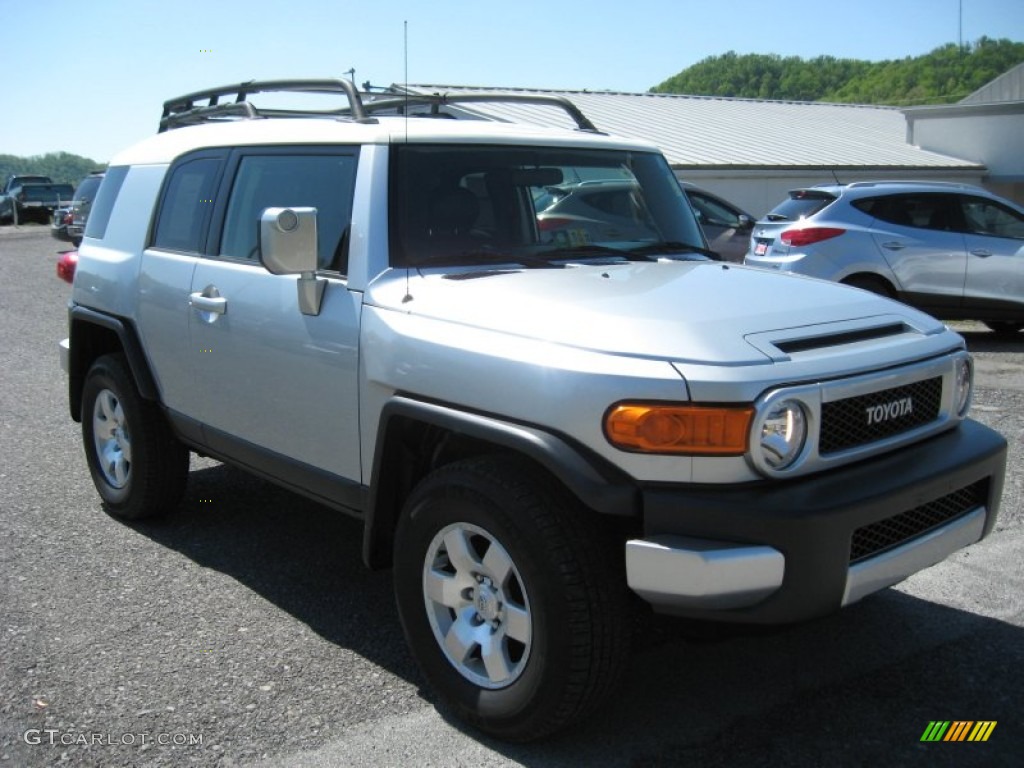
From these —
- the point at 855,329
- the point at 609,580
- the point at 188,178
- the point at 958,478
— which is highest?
the point at 188,178

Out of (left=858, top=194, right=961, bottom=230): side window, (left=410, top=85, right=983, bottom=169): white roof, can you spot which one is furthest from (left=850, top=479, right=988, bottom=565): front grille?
(left=410, top=85, right=983, bottom=169): white roof

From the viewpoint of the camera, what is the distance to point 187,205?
16.5 ft

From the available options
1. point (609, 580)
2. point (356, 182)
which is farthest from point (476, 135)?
point (609, 580)

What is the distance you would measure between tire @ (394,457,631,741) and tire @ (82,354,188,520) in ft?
7.13

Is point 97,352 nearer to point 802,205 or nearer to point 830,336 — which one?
point 830,336

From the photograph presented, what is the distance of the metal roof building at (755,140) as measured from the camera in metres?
22.5

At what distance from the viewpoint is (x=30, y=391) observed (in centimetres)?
907

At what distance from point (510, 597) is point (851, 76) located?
246 ft

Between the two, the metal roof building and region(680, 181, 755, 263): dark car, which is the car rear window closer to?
region(680, 181, 755, 263): dark car

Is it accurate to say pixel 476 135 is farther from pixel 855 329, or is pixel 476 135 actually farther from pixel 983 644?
pixel 983 644

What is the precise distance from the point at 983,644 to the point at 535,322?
2165mm

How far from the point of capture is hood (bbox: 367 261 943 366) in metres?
3.12

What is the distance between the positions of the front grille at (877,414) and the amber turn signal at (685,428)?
12.4 inches

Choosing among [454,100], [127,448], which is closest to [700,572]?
[454,100]
